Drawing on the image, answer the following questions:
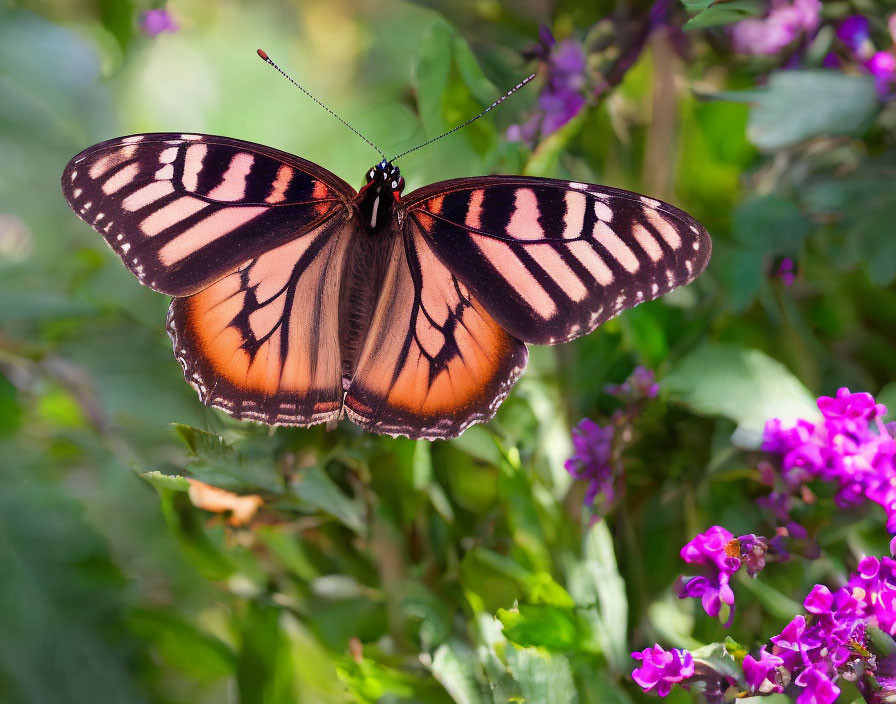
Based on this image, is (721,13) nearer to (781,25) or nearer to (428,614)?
(781,25)

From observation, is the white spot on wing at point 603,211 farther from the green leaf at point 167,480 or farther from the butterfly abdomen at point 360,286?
the green leaf at point 167,480

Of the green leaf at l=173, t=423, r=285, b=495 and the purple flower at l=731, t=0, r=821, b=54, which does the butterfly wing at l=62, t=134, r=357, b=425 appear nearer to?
the green leaf at l=173, t=423, r=285, b=495

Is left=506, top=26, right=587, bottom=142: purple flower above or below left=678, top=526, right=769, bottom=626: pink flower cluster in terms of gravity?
above

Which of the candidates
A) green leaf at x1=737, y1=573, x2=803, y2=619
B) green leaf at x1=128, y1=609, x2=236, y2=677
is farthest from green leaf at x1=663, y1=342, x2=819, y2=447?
green leaf at x1=128, y1=609, x2=236, y2=677

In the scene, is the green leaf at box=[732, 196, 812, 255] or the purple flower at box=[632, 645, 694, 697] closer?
the purple flower at box=[632, 645, 694, 697]

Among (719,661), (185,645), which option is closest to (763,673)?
(719,661)

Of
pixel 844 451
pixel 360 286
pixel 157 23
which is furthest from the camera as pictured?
pixel 157 23
